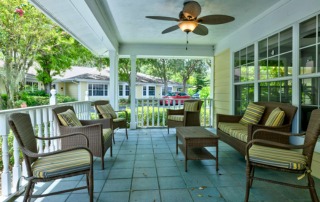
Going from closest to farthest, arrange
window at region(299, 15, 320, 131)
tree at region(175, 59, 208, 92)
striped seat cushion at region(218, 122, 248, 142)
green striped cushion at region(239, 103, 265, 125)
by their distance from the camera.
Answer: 1. window at region(299, 15, 320, 131)
2. striped seat cushion at region(218, 122, 248, 142)
3. green striped cushion at region(239, 103, 265, 125)
4. tree at region(175, 59, 208, 92)

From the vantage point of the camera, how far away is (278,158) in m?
1.96

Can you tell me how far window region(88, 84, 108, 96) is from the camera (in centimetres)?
1541

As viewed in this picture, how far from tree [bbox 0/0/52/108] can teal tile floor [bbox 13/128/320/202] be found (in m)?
5.97

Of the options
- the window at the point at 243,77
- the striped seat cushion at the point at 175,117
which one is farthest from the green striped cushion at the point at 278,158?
the striped seat cushion at the point at 175,117

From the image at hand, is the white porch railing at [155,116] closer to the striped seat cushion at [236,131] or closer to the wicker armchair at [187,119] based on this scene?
the wicker armchair at [187,119]

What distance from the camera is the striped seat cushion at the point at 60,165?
171 cm

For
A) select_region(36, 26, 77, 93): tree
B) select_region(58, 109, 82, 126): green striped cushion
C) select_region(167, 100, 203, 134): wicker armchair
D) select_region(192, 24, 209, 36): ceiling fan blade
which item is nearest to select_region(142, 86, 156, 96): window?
select_region(36, 26, 77, 93): tree

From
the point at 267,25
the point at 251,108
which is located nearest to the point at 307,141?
the point at 251,108

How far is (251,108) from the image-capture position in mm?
3838

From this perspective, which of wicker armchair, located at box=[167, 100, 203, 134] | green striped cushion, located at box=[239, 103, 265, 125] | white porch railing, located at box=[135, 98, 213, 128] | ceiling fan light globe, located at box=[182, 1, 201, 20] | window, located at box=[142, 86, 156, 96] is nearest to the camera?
ceiling fan light globe, located at box=[182, 1, 201, 20]

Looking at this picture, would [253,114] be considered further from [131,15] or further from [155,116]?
[155,116]

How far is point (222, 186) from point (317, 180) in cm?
135

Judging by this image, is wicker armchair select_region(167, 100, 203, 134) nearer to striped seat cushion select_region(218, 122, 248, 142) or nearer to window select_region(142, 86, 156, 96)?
striped seat cushion select_region(218, 122, 248, 142)

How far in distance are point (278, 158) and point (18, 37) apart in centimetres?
911
